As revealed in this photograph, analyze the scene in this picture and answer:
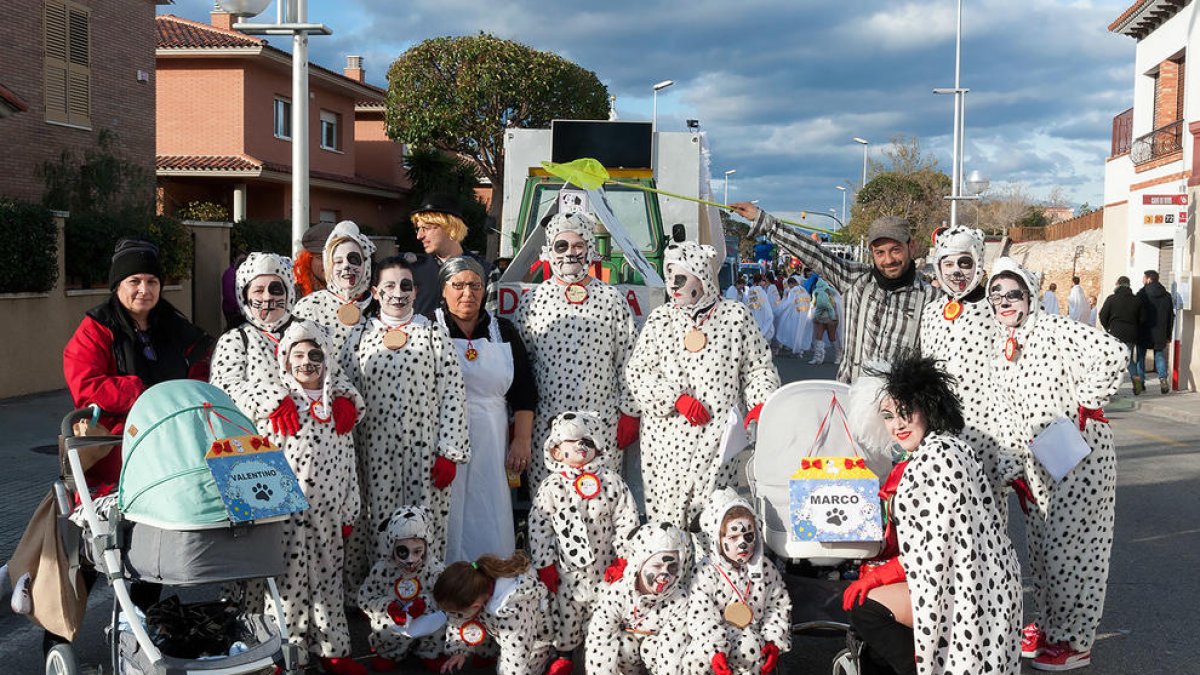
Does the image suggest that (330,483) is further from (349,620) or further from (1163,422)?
(1163,422)

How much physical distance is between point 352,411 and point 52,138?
1682cm

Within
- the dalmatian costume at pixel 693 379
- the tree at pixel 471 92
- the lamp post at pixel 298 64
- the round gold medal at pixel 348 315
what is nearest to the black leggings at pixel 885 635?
the dalmatian costume at pixel 693 379

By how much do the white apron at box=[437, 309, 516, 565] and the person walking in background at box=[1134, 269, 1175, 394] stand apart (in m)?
14.6

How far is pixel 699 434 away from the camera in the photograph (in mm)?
5703

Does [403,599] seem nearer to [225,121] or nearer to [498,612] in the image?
[498,612]

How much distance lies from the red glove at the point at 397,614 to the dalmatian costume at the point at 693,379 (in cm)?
139

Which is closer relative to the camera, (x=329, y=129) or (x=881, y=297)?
(x=881, y=297)

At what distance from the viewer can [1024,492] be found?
5336 mm

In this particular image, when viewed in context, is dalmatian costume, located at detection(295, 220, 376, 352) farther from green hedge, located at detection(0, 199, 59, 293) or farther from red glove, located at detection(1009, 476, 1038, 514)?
green hedge, located at detection(0, 199, 59, 293)

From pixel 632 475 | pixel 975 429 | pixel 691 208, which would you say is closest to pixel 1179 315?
pixel 691 208

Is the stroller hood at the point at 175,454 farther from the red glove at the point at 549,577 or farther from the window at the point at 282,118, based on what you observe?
the window at the point at 282,118

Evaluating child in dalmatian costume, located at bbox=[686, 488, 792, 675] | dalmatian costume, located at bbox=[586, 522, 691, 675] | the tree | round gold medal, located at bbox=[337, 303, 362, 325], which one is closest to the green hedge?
round gold medal, located at bbox=[337, 303, 362, 325]

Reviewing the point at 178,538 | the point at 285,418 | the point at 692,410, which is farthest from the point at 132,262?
the point at 692,410

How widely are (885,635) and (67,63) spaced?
767 inches
